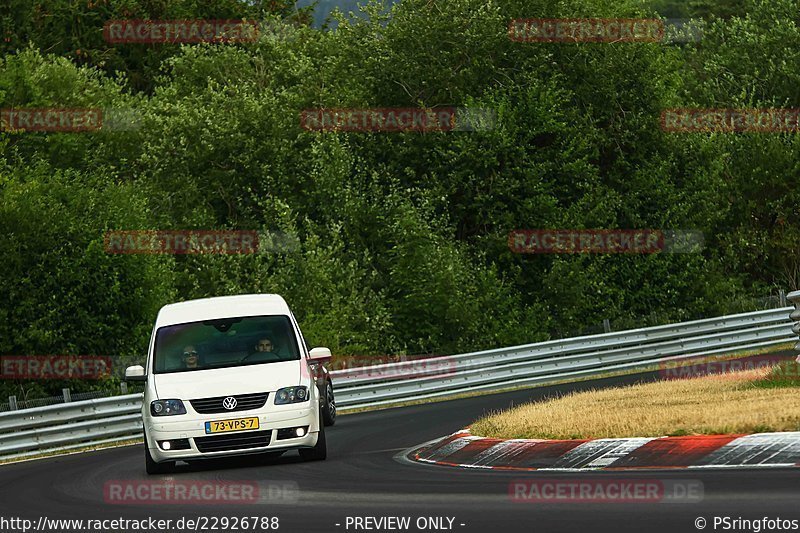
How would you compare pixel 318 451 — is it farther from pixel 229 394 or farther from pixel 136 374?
pixel 136 374

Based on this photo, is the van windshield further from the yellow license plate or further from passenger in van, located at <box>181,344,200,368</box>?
the yellow license plate

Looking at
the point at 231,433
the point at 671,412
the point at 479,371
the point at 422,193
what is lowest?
the point at 479,371

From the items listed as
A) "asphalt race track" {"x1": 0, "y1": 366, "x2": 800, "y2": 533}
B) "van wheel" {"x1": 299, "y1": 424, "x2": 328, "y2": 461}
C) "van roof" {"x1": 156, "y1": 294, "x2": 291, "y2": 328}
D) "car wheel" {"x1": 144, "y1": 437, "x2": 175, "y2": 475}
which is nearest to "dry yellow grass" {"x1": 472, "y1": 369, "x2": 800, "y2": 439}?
"asphalt race track" {"x1": 0, "y1": 366, "x2": 800, "y2": 533}

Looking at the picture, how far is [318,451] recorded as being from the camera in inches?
586

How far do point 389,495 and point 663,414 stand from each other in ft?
13.4

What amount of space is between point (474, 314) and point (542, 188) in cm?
448

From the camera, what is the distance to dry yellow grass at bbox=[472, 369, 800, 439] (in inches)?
484

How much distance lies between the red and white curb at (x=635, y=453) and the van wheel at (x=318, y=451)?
4.50ft

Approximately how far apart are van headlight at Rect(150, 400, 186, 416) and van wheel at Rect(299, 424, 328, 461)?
148 centimetres

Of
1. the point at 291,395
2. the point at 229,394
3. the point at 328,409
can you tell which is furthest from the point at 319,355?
the point at 328,409

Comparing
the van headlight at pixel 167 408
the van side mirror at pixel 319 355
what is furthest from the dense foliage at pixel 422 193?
the van headlight at pixel 167 408

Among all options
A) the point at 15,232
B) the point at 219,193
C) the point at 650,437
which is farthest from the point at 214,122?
the point at 650,437

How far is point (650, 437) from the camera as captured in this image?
483 inches

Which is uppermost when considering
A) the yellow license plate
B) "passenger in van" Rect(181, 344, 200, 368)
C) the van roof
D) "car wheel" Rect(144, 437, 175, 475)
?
the van roof
